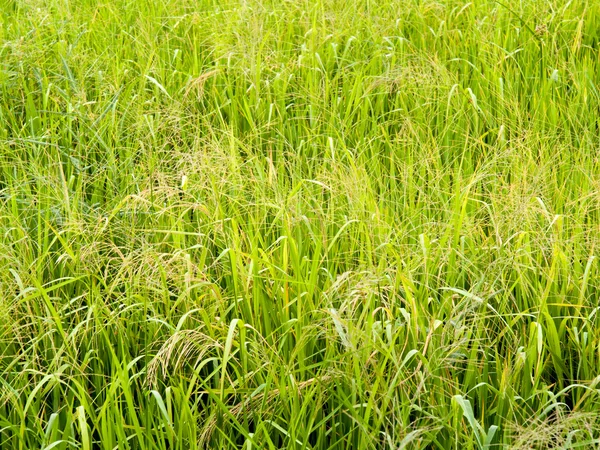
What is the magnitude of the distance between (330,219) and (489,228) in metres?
0.48

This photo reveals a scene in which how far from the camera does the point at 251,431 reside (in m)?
2.03

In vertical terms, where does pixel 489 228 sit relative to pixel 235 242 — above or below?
below

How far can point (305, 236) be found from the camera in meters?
2.55

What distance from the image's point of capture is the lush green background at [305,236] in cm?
195

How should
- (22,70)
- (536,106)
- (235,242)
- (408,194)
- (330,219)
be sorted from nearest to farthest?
(235,242) < (330,219) < (408,194) < (536,106) < (22,70)

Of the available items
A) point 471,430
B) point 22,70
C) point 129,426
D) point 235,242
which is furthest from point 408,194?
point 22,70

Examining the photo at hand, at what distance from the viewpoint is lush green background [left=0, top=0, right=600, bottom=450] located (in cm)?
195

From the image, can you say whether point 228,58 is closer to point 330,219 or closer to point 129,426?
point 330,219

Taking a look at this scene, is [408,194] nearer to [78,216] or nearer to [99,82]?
[78,216]

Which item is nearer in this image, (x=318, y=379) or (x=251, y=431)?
(x=318, y=379)

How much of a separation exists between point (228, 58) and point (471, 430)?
212 cm

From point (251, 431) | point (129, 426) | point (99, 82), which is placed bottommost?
point (251, 431)

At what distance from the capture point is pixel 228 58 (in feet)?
11.7

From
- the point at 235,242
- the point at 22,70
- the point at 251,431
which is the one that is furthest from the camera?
the point at 22,70
